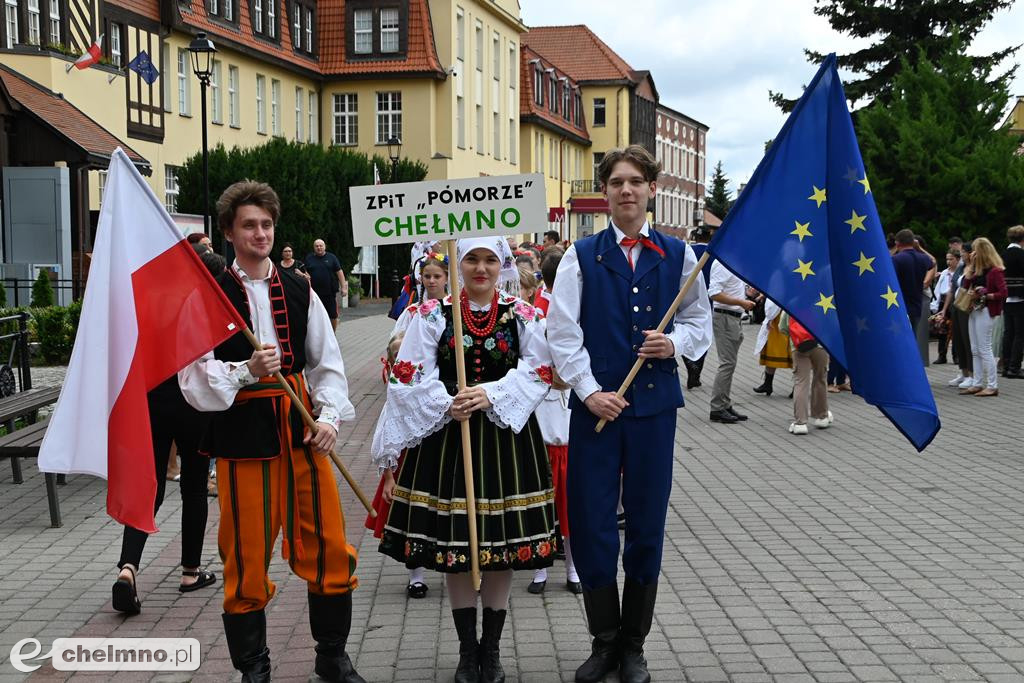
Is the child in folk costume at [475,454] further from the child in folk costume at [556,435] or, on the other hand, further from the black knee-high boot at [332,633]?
the child in folk costume at [556,435]

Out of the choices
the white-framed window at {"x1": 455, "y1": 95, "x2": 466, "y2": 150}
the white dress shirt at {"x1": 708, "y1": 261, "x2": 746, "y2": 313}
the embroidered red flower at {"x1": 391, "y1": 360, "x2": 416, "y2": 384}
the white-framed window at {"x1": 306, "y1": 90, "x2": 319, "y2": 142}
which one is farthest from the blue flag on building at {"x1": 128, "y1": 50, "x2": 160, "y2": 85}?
the embroidered red flower at {"x1": 391, "y1": 360, "x2": 416, "y2": 384}

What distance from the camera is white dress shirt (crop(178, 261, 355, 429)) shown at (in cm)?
471

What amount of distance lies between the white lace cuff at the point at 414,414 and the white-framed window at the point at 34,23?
77.5 feet

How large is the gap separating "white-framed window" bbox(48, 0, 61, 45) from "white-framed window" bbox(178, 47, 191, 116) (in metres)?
8.94

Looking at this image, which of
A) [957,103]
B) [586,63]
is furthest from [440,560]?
[586,63]

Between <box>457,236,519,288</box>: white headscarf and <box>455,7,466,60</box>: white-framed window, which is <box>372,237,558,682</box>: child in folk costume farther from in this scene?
<box>455,7,466,60</box>: white-framed window

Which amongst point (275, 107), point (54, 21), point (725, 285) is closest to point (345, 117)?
point (275, 107)

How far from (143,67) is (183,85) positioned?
21.9ft

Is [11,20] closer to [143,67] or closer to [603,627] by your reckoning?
[143,67]

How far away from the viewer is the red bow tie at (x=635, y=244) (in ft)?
16.9

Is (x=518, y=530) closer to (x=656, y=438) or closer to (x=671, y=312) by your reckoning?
(x=656, y=438)

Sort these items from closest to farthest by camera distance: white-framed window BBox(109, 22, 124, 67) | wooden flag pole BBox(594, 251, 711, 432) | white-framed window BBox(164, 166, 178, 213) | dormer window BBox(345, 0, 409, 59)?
wooden flag pole BBox(594, 251, 711, 432) < white-framed window BBox(109, 22, 124, 67) < white-framed window BBox(164, 166, 178, 213) < dormer window BBox(345, 0, 409, 59)

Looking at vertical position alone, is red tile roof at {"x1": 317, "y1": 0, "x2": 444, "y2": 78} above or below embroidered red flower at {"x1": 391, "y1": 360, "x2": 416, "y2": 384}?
above

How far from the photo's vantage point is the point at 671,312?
16.3 ft
